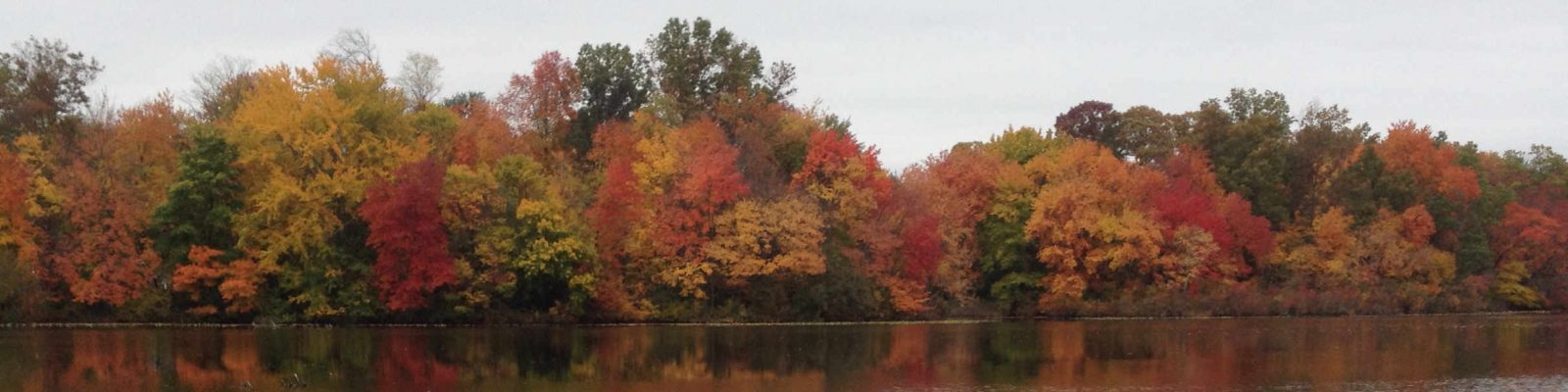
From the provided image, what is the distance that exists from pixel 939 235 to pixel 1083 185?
8.31 meters

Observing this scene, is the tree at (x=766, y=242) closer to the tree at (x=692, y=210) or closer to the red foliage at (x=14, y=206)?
the tree at (x=692, y=210)

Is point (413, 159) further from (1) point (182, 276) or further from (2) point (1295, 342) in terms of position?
(2) point (1295, 342)

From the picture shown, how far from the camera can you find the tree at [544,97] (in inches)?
3132

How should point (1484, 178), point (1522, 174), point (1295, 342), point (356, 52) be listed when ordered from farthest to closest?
point (1522, 174)
point (1484, 178)
point (356, 52)
point (1295, 342)

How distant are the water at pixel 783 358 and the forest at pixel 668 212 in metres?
3.41

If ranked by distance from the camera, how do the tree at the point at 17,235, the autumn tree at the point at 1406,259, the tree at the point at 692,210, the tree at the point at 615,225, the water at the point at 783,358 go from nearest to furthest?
the water at the point at 783,358 < the tree at the point at 17,235 < the tree at the point at 615,225 < the tree at the point at 692,210 < the autumn tree at the point at 1406,259

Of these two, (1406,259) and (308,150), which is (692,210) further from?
(1406,259)

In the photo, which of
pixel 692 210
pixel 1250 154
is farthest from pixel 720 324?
pixel 1250 154

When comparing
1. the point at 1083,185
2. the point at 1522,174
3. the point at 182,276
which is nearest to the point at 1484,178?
the point at 1522,174

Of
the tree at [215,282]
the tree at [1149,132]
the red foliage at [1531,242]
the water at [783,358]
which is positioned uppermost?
the tree at [1149,132]

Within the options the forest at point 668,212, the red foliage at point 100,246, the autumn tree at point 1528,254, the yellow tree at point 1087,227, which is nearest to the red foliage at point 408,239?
the forest at point 668,212

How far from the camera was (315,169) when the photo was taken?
200ft

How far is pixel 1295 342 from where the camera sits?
51.0 metres

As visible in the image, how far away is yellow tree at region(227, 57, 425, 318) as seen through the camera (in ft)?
194
